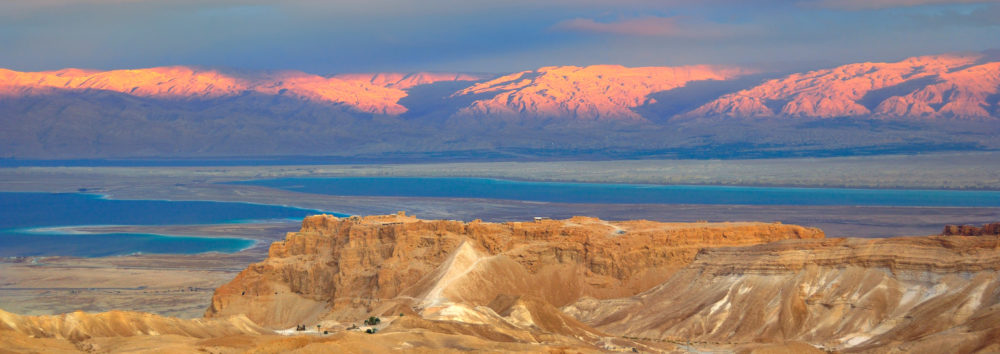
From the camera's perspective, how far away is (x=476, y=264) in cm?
6047

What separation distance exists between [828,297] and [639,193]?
10945cm

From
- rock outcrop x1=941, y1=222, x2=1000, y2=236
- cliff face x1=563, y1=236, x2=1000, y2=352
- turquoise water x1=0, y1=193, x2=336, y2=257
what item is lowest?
turquoise water x1=0, y1=193, x2=336, y2=257

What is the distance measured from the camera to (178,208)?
484 feet

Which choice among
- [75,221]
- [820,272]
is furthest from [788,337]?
[75,221]

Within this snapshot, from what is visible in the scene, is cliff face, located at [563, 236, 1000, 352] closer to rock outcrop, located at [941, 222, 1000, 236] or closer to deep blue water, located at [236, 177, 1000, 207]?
rock outcrop, located at [941, 222, 1000, 236]

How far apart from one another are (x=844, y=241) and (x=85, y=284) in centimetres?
4810

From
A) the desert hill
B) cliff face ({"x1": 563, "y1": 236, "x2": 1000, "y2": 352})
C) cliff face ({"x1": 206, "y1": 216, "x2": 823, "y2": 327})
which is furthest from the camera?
cliff face ({"x1": 206, "y1": 216, "x2": 823, "y2": 327})

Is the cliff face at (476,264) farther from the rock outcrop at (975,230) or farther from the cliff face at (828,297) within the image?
the rock outcrop at (975,230)

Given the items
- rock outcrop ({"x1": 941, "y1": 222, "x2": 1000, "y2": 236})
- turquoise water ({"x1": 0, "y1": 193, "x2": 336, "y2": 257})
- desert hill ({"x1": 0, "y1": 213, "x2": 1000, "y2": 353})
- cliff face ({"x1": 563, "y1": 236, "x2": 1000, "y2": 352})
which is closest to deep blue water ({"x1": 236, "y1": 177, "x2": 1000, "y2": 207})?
turquoise water ({"x1": 0, "y1": 193, "x2": 336, "y2": 257})

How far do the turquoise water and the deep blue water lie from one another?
28181 millimetres

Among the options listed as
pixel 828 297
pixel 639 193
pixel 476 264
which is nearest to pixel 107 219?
pixel 639 193

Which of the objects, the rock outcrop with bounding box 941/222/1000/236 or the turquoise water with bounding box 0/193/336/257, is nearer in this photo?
the rock outcrop with bounding box 941/222/1000/236

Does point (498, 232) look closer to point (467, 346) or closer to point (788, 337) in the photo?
point (788, 337)

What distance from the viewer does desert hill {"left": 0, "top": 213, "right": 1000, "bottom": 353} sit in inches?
1603
